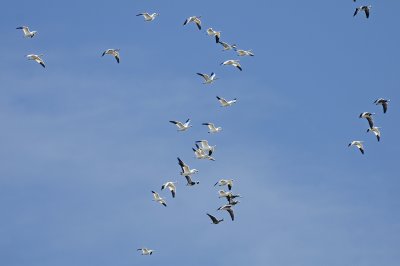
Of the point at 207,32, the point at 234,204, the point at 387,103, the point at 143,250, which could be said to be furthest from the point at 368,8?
the point at 143,250

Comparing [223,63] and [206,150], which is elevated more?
[223,63]

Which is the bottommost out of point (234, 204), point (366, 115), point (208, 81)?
point (234, 204)

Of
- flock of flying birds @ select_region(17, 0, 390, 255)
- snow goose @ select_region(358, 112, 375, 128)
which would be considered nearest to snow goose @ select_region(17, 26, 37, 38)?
flock of flying birds @ select_region(17, 0, 390, 255)

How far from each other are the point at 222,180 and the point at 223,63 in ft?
26.3

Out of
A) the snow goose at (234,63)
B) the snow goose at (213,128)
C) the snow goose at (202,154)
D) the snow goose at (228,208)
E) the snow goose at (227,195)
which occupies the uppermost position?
the snow goose at (234,63)

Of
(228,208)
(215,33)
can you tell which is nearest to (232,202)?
(228,208)

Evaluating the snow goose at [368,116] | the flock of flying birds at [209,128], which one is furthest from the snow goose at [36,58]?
the snow goose at [368,116]

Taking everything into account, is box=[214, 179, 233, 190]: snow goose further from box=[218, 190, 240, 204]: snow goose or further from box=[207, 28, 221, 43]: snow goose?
box=[207, 28, 221, 43]: snow goose

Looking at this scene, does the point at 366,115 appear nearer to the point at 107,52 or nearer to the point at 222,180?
the point at 222,180

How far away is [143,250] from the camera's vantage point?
210 feet

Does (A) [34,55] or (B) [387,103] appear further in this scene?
(A) [34,55]

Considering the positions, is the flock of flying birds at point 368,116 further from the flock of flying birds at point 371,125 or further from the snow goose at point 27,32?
the snow goose at point 27,32

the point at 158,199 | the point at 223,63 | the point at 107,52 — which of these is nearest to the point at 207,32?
the point at 223,63

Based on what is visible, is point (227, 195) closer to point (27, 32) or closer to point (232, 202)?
point (232, 202)
